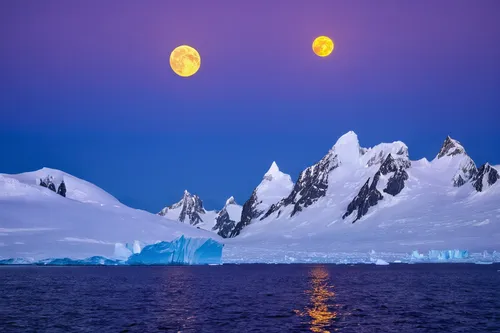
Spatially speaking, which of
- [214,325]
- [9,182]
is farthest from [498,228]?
[214,325]

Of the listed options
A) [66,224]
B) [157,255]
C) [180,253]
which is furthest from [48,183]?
[157,255]

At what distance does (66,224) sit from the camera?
116 m

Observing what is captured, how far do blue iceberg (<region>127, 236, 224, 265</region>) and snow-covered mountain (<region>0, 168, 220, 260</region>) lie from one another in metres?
6.18

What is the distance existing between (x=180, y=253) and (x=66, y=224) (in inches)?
1019

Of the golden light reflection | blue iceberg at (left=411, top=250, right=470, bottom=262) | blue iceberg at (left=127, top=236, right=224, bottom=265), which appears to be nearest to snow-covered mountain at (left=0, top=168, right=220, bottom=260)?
blue iceberg at (left=127, top=236, right=224, bottom=265)

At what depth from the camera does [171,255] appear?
111 m

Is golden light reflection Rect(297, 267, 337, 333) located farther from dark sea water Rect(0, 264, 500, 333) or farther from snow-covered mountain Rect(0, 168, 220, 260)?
snow-covered mountain Rect(0, 168, 220, 260)

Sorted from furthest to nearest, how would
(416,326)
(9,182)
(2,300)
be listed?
(9,182), (2,300), (416,326)

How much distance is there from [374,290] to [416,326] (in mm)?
25103

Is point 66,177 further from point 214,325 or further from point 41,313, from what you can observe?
point 214,325

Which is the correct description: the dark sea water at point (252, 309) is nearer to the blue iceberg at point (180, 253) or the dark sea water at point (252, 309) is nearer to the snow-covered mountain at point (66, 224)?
the snow-covered mountain at point (66, 224)

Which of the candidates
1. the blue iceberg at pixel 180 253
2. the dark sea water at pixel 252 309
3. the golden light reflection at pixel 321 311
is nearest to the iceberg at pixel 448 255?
the blue iceberg at pixel 180 253

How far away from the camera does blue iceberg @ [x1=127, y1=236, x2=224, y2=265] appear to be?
348ft

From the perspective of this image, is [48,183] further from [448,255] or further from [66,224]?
[448,255]
